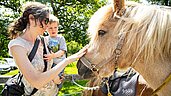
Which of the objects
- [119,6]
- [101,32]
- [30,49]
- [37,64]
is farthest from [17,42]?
[119,6]

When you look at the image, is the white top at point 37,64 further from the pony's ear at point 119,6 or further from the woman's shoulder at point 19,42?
the pony's ear at point 119,6

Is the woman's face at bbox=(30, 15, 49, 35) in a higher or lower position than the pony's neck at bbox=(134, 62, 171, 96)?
higher

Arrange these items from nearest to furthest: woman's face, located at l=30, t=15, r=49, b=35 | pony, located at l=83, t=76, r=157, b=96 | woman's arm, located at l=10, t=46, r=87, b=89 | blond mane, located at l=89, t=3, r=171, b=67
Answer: blond mane, located at l=89, t=3, r=171, b=67 < woman's arm, located at l=10, t=46, r=87, b=89 < woman's face, located at l=30, t=15, r=49, b=35 < pony, located at l=83, t=76, r=157, b=96

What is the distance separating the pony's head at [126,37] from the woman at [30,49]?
134mm

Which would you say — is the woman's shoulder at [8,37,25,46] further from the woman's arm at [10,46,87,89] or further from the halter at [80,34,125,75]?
the halter at [80,34,125,75]

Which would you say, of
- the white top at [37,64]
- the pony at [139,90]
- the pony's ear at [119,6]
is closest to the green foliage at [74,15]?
the pony at [139,90]

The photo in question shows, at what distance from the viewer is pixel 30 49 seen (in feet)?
7.16

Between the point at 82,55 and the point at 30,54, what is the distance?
394 millimetres

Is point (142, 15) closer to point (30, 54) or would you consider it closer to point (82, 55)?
point (82, 55)

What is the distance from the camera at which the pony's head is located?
1756 millimetres

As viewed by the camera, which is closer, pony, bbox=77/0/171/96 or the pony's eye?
pony, bbox=77/0/171/96

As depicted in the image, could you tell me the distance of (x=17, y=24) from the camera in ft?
7.30

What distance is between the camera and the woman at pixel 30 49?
6.67 ft

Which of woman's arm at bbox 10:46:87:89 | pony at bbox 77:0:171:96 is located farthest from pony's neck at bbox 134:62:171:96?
woman's arm at bbox 10:46:87:89
